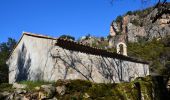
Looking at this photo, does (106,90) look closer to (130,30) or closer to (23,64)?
(23,64)

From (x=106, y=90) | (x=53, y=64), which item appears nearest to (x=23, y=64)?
(x=53, y=64)

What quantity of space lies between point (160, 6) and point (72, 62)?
9803mm

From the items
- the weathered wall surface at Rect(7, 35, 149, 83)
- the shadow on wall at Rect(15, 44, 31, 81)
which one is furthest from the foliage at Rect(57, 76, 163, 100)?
the shadow on wall at Rect(15, 44, 31, 81)

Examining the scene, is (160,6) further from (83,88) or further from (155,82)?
(155,82)

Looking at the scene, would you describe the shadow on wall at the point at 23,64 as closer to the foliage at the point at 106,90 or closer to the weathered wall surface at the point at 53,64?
the weathered wall surface at the point at 53,64

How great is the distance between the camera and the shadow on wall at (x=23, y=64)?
20900 millimetres

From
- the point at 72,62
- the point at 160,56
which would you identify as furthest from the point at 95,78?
the point at 160,56

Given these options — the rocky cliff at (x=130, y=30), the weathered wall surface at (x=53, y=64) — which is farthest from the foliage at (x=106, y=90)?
the rocky cliff at (x=130, y=30)

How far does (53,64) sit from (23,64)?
143 inches

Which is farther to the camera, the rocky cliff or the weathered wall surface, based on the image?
the rocky cliff

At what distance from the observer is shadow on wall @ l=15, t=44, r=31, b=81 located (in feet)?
68.6

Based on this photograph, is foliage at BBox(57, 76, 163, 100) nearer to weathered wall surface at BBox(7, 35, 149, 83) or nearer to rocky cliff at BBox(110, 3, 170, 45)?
weathered wall surface at BBox(7, 35, 149, 83)

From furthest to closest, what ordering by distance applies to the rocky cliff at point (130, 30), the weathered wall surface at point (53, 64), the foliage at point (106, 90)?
the rocky cliff at point (130, 30)
the weathered wall surface at point (53, 64)
the foliage at point (106, 90)

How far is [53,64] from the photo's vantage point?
61.6 feet
